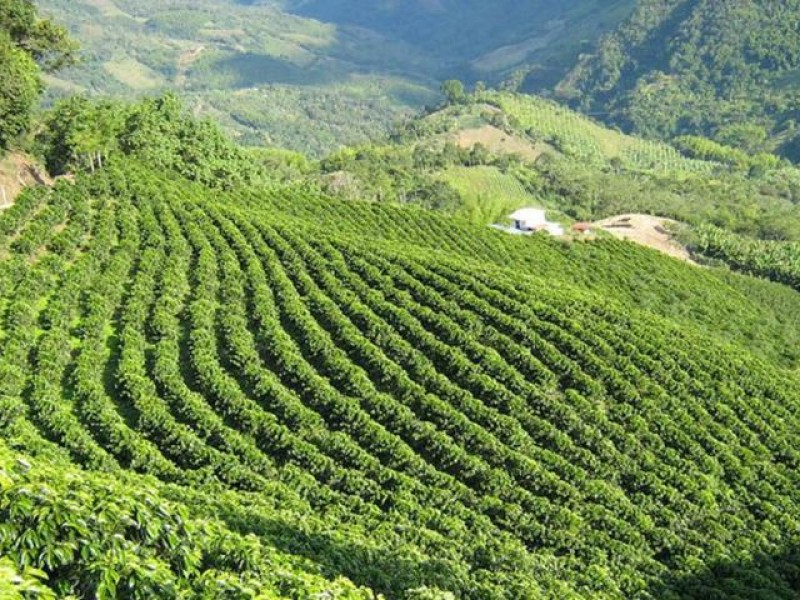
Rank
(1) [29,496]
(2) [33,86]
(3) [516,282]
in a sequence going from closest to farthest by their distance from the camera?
1. (1) [29,496]
2. (3) [516,282]
3. (2) [33,86]

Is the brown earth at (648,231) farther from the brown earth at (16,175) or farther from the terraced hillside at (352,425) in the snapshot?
the brown earth at (16,175)

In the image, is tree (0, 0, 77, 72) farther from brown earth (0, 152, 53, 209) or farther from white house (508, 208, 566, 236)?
white house (508, 208, 566, 236)

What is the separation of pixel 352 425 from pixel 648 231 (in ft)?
266

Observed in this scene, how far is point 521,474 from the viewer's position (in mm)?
31641

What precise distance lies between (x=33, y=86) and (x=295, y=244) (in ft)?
79.2

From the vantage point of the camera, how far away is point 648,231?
341 ft

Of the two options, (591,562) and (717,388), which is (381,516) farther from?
(717,388)

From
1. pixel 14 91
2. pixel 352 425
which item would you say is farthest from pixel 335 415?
pixel 14 91

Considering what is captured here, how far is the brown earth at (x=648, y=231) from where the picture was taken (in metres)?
96.3

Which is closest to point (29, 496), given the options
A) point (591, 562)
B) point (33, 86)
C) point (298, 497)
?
point (298, 497)

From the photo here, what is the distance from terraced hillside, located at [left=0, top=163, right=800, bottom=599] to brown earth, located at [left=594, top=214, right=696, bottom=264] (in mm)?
49684

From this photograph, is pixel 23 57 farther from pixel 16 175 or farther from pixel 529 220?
pixel 529 220

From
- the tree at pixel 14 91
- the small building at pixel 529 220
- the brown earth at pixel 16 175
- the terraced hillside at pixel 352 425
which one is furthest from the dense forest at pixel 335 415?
the small building at pixel 529 220

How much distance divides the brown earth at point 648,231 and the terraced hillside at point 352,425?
4968 centimetres
